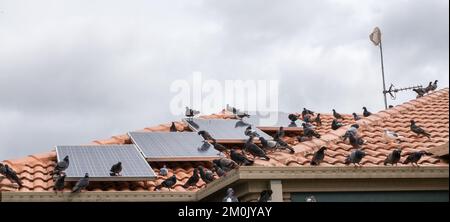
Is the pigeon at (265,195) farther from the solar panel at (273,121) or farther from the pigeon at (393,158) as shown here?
the solar panel at (273,121)

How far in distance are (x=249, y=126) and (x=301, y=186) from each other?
5738 mm

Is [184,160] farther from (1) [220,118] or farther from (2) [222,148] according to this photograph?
(1) [220,118]

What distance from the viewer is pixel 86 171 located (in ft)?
40.5

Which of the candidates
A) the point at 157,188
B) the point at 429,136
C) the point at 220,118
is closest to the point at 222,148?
the point at 157,188

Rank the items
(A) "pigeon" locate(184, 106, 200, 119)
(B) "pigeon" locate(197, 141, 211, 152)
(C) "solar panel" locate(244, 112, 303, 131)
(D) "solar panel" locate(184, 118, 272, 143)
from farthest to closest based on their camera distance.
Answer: (A) "pigeon" locate(184, 106, 200, 119) < (C) "solar panel" locate(244, 112, 303, 131) < (D) "solar panel" locate(184, 118, 272, 143) < (B) "pigeon" locate(197, 141, 211, 152)

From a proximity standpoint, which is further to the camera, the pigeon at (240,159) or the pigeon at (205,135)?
the pigeon at (205,135)

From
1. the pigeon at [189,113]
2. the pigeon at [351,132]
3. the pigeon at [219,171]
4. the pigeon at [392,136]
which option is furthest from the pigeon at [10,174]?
the pigeon at [392,136]

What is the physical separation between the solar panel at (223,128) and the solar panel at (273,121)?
521mm

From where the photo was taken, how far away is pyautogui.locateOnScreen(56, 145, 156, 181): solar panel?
12250mm

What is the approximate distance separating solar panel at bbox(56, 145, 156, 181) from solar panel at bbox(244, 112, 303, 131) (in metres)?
3.75

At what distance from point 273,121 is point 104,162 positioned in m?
5.47

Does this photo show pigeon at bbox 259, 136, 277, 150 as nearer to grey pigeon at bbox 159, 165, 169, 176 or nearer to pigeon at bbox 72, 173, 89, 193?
grey pigeon at bbox 159, 165, 169, 176

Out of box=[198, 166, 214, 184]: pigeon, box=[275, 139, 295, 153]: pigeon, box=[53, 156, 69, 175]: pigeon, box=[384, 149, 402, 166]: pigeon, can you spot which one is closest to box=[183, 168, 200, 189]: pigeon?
box=[198, 166, 214, 184]: pigeon

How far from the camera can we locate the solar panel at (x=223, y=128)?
15.1 m
